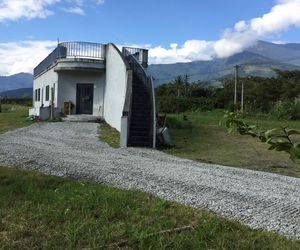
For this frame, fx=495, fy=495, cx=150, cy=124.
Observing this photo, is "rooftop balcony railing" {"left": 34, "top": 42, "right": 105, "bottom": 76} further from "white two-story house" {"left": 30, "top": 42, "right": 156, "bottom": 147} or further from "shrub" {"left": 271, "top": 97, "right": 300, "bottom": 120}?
"shrub" {"left": 271, "top": 97, "right": 300, "bottom": 120}

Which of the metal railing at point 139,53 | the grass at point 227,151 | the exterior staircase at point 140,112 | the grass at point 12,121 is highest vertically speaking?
the metal railing at point 139,53

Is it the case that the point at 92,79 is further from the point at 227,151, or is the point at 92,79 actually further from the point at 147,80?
the point at 227,151

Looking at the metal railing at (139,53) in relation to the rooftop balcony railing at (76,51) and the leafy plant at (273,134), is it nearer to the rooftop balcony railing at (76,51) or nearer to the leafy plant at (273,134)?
the rooftop balcony railing at (76,51)

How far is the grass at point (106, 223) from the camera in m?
5.12

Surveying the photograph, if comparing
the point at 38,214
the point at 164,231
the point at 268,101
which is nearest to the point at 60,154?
the point at 38,214

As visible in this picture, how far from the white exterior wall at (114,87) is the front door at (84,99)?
2.43 metres

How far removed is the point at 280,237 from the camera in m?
5.68

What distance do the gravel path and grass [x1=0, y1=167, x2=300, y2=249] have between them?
2.05 ft

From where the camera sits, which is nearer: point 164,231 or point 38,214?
point 164,231

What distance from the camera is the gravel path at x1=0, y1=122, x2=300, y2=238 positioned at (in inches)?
274

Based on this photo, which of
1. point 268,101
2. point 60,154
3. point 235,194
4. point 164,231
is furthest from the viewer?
point 268,101

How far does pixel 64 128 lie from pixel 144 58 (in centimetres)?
804

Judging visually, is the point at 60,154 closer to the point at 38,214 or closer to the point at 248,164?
the point at 248,164

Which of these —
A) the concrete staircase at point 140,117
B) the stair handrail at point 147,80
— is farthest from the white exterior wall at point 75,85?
the concrete staircase at point 140,117
